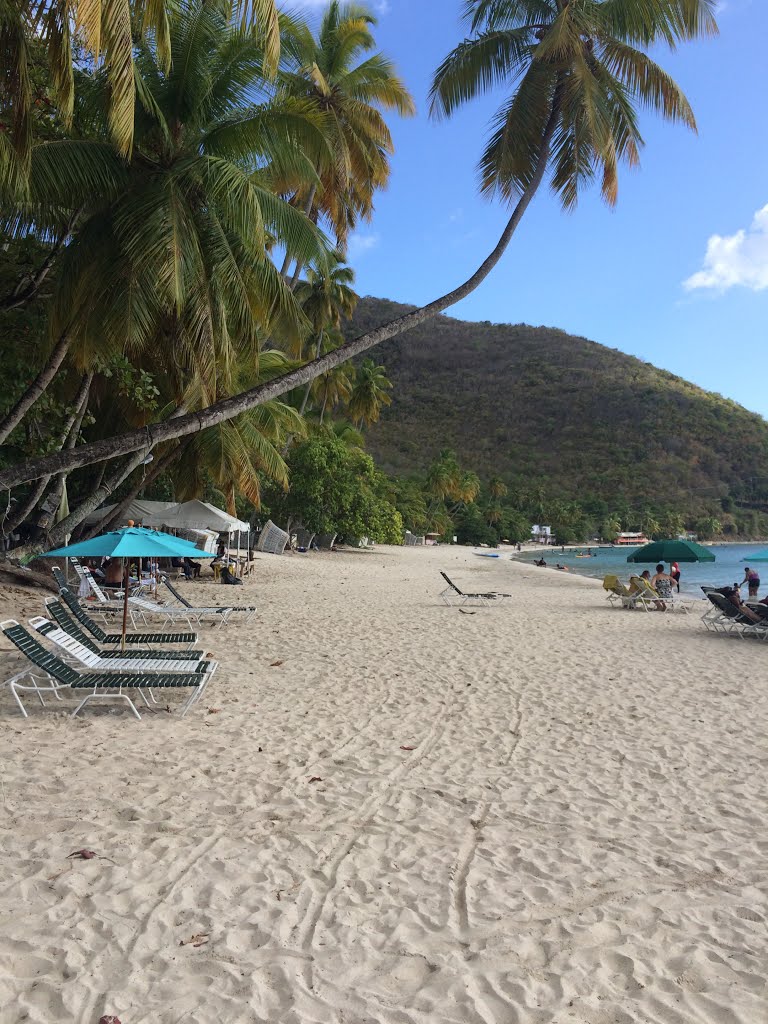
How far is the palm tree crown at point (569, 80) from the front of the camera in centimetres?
982

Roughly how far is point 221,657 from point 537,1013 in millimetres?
6674

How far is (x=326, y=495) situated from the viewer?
33125 mm

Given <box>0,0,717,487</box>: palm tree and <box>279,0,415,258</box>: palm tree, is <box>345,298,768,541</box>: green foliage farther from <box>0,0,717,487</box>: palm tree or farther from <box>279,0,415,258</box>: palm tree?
<box>0,0,717,487</box>: palm tree

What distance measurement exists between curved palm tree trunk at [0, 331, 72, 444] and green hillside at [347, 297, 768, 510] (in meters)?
81.0

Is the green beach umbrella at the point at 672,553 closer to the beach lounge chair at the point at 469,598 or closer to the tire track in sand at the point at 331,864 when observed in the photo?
the beach lounge chair at the point at 469,598

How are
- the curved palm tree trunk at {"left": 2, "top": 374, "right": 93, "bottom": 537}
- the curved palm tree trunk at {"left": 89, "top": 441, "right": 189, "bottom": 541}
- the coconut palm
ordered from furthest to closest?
the coconut palm
the curved palm tree trunk at {"left": 89, "top": 441, "right": 189, "bottom": 541}
the curved palm tree trunk at {"left": 2, "top": 374, "right": 93, "bottom": 537}

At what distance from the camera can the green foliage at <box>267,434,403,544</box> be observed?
1267 inches

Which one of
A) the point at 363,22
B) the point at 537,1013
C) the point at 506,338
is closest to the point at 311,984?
the point at 537,1013

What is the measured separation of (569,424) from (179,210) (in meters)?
101

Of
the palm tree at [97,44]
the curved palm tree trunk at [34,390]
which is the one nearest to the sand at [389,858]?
the curved palm tree trunk at [34,390]

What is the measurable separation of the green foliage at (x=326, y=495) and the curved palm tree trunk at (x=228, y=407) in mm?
22464

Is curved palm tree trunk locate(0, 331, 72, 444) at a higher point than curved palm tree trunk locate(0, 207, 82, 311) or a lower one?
lower

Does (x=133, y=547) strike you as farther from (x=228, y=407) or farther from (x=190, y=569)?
(x=190, y=569)

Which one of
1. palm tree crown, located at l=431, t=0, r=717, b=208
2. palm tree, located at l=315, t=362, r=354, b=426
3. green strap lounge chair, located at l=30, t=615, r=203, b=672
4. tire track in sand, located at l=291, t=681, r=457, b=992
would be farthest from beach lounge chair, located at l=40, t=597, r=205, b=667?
palm tree, located at l=315, t=362, r=354, b=426
